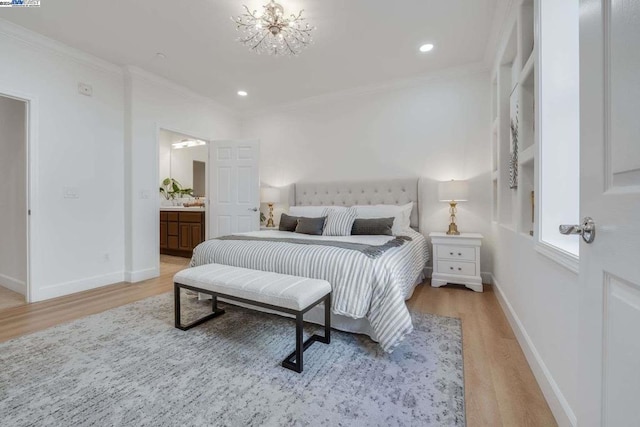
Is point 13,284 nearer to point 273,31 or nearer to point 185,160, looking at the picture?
point 185,160

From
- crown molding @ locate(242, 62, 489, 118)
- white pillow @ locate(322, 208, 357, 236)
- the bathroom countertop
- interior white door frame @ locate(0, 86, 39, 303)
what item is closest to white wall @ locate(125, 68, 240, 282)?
interior white door frame @ locate(0, 86, 39, 303)

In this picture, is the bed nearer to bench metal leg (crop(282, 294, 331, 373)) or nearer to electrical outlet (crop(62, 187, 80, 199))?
bench metal leg (crop(282, 294, 331, 373))

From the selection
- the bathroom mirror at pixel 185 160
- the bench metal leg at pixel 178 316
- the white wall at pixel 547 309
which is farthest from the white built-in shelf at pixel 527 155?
the bathroom mirror at pixel 185 160

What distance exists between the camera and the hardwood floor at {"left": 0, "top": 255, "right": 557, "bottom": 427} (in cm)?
137

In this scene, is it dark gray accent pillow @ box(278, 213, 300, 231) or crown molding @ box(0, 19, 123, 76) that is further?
dark gray accent pillow @ box(278, 213, 300, 231)

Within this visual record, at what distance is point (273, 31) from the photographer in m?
2.56

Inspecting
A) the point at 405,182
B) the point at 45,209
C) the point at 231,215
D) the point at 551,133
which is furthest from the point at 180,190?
the point at 551,133

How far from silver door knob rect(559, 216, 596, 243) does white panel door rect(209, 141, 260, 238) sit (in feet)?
13.1

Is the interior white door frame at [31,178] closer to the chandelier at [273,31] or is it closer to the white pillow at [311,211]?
the chandelier at [273,31]

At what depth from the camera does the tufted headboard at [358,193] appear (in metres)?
3.86

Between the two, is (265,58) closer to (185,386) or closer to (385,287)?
(385,287)

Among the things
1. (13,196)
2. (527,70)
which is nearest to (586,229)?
(527,70)

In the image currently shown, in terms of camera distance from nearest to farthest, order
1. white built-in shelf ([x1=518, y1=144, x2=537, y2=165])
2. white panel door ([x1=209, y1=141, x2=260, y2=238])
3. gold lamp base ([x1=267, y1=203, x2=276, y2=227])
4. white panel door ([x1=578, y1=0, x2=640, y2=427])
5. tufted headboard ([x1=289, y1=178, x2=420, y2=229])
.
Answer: white panel door ([x1=578, y1=0, x2=640, y2=427])
white built-in shelf ([x1=518, y1=144, x2=537, y2=165])
tufted headboard ([x1=289, y1=178, x2=420, y2=229])
white panel door ([x1=209, y1=141, x2=260, y2=238])
gold lamp base ([x1=267, y1=203, x2=276, y2=227])

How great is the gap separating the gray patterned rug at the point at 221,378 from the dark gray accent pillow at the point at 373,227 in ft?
3.61
